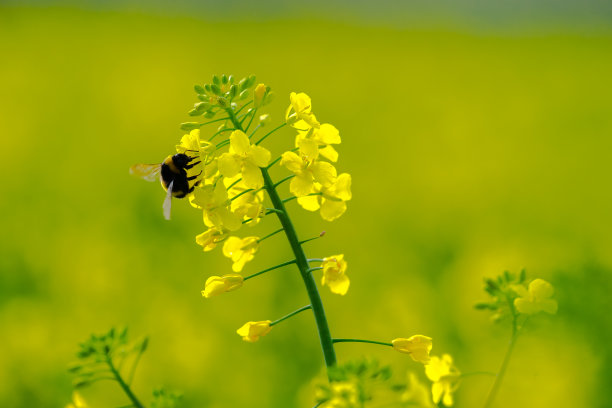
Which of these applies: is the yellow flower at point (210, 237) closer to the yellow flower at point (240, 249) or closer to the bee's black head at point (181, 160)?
the yellow flower at point (240, 249)

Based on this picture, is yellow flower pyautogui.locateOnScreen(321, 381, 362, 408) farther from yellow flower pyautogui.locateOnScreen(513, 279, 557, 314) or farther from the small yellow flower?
the small yellow flower

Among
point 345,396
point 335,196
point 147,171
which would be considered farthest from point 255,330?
point 147,171

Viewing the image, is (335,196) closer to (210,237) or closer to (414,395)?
(210,237)

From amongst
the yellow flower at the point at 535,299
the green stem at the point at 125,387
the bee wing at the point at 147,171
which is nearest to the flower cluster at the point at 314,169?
the yellow flower at the point at 535,299

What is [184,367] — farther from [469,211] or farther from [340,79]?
[340,79]

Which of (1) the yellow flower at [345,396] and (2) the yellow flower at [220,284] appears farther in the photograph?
(2) the yellow flower at [220,284]

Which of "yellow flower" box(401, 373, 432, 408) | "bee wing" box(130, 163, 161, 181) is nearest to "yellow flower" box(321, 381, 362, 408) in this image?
"yellow flower" box(401, 373, 432, 408)

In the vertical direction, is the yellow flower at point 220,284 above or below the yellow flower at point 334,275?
above
